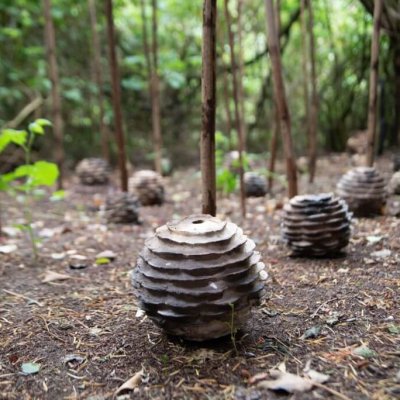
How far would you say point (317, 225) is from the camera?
6.85 ft

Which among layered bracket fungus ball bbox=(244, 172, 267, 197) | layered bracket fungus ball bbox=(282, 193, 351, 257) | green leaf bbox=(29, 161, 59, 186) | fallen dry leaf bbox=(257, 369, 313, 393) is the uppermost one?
green leaf bbox=(29, 161, 59, 186)

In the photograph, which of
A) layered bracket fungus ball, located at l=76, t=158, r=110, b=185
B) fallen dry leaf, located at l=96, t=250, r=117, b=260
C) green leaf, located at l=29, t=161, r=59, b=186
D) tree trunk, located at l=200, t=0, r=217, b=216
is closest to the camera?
tree trunk, located at l=200, t=0, r=217, b=216

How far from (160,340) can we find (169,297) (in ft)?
0.74

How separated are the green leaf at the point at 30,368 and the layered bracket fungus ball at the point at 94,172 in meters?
3.92

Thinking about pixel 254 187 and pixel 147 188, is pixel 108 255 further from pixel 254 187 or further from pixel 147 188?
pixel 254 187

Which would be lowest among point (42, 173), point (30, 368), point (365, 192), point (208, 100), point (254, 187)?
point (254, 187)

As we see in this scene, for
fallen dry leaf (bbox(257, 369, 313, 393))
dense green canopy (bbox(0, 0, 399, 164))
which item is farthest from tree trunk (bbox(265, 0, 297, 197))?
dense green canopy (bbox(0, 0, 399, 164))

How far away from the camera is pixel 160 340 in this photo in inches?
54.6

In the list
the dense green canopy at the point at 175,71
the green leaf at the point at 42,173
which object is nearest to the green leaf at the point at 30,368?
the green leaf at the point at 42,173

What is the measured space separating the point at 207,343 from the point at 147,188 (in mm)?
2932

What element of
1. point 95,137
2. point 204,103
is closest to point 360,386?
point 204,103

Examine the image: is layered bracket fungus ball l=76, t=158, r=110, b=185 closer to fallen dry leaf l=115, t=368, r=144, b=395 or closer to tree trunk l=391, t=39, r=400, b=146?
tree trunk l=391, t=39, r=400, b=146

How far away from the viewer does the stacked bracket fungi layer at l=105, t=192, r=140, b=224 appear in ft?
11.0

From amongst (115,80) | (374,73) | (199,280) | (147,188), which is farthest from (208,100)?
(147,188)
